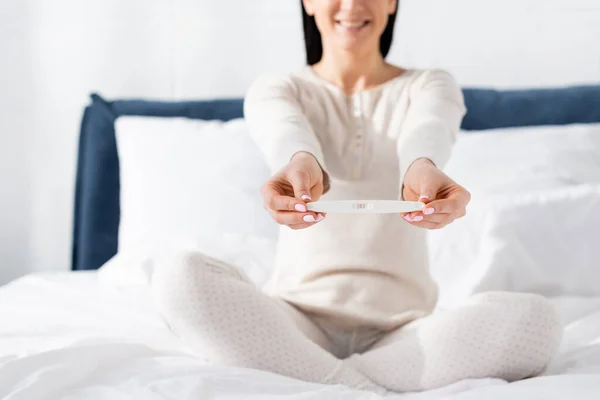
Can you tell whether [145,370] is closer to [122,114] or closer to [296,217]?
[296,217]

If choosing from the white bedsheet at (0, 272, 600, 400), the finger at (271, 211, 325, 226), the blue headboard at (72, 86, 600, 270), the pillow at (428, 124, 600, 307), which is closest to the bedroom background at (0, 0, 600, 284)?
the blue headboard at (72, 86, 600, 270)

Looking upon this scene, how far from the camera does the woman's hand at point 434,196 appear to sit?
3.37 ft

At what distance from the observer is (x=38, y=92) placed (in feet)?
8.10

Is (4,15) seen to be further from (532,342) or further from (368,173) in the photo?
(532,342)

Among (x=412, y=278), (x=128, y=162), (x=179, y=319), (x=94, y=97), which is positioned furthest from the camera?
(x=94, y=97)

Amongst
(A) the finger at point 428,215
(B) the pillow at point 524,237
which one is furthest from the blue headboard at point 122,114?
(A) the finger at point 428,215

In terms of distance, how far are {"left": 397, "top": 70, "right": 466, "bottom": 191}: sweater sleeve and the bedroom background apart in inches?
31.4

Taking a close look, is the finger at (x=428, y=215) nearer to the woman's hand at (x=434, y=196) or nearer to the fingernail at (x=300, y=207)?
the woman's hand at (x=434, y=196)

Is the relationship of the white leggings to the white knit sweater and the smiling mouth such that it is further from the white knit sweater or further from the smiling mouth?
the smiling mouth

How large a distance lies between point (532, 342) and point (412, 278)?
0.93ft

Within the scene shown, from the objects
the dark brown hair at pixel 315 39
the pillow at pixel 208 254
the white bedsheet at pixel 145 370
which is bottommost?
the pillow at pixel 208 254

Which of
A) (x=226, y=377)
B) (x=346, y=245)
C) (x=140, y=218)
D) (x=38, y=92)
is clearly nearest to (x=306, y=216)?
(x=226, y=377)

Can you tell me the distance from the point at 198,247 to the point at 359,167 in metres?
0.47

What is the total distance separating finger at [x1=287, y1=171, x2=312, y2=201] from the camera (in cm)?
105
